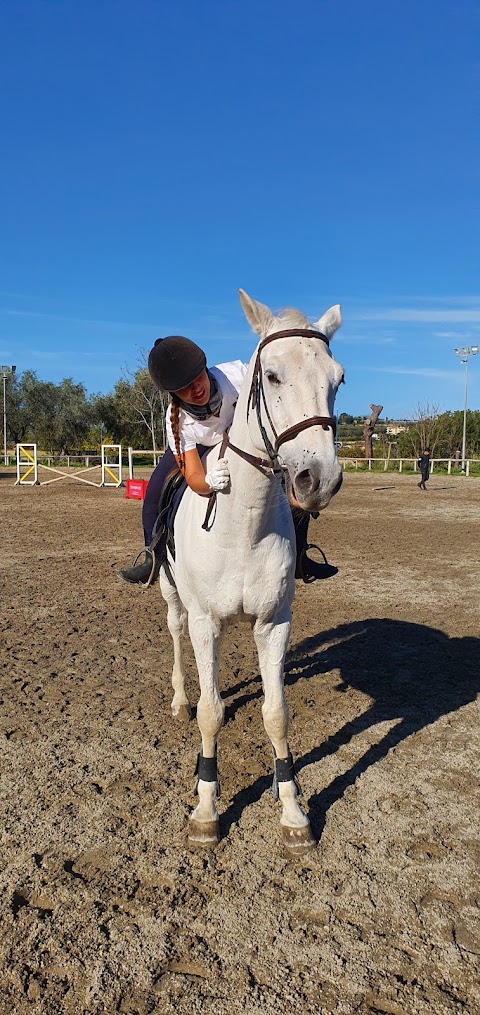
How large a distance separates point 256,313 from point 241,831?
2722 mm

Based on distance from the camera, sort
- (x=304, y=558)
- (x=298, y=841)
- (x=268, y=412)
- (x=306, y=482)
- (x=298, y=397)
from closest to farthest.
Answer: (x=306, y=482) < (x=298, y=397) < (x=268, y=412) < (x=298, y=841) < (x=304, y=558)

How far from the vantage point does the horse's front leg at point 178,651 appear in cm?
499

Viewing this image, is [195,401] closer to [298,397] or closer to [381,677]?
[298,397]

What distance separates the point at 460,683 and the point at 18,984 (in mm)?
4403

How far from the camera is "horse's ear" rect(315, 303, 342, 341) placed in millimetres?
2814

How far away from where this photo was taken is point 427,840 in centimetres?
341

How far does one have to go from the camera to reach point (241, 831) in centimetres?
352

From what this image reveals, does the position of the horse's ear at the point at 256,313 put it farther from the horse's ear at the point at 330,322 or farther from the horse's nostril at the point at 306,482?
the horse's nostril at the point at 306,482

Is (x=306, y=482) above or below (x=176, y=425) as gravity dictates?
below

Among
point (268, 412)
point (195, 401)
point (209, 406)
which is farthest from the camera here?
point (209, 406)

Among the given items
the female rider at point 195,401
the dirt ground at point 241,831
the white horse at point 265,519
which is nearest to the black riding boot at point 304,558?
the female rider at point 195,401

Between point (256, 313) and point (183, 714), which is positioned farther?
point (183, 714)

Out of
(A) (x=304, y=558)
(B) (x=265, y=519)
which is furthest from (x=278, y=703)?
(A) (x=304, y=558)

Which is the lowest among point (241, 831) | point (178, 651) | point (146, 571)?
point (241, 831)
